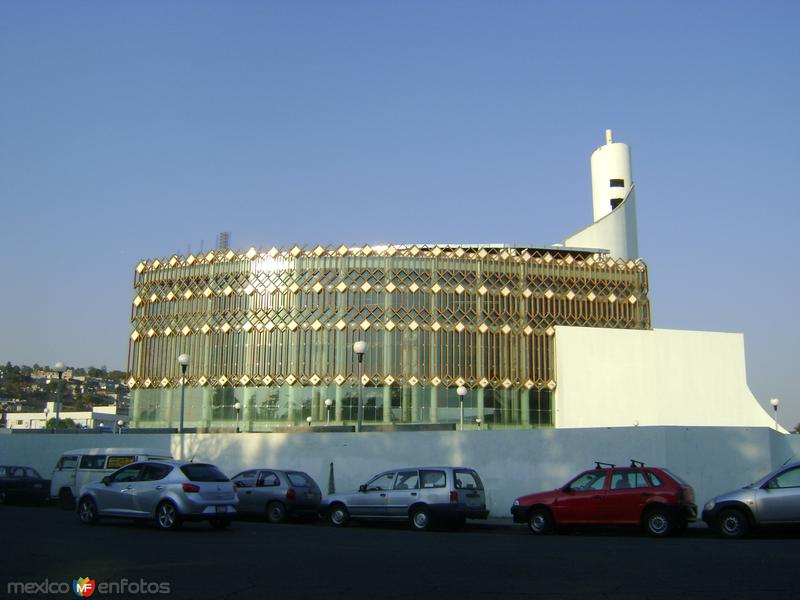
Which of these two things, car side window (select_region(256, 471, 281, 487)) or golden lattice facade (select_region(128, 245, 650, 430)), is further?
golden lattice facade (select_region(128, 245, 650, 430))

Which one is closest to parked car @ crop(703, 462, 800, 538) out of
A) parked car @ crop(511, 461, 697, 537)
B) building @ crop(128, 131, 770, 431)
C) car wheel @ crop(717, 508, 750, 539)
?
car wheel @ crop(717, 508, 750, 539)

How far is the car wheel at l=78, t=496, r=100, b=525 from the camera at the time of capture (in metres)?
18.8

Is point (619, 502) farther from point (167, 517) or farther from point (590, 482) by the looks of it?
point (167, 517)

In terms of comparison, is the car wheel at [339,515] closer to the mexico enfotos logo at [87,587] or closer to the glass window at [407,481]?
the glass window at [407,481]

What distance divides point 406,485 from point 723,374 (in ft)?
142

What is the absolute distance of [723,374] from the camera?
57094mm

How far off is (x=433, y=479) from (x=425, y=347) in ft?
114

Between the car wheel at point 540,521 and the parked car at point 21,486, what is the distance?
1724cm

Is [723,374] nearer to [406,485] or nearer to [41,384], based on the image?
[406,485]

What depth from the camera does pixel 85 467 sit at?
24.9m

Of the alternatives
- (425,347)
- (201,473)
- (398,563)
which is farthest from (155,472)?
(425,347)

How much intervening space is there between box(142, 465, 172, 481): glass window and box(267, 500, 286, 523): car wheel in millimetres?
4573

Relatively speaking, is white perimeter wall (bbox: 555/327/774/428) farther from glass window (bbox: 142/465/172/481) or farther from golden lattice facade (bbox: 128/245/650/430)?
glass window (bbox: 142/465/172/481)

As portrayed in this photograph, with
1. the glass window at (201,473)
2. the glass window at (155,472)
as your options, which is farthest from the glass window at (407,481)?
the glass window at (155,472)
